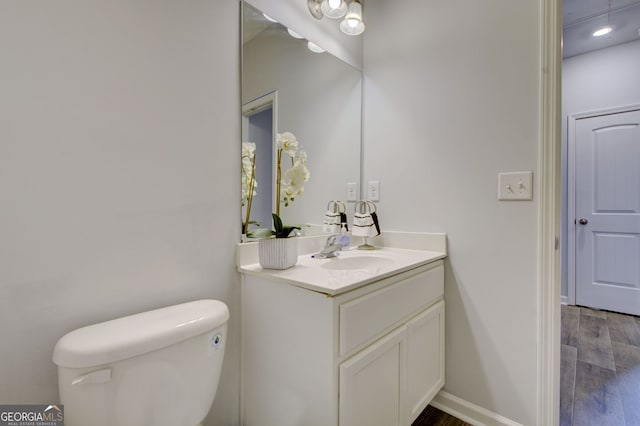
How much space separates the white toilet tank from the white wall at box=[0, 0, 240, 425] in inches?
5.2

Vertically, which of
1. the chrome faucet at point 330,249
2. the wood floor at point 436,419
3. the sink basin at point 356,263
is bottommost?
the wood floor at point 436,419

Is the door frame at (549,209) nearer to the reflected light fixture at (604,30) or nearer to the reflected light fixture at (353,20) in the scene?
the reflected light fixture at (353,20)

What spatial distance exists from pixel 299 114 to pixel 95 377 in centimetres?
127

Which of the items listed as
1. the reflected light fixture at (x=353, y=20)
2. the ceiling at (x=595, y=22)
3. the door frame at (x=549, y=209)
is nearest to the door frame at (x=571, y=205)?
the ceiling at (x=595, y=22)

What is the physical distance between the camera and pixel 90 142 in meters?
0.82

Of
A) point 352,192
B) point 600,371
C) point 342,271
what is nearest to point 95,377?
point 342,271

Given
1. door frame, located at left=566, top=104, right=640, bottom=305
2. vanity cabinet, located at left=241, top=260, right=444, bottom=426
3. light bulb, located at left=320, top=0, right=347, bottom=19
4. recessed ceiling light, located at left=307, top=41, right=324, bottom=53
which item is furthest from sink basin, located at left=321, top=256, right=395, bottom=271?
door frame, located at left=566, top=104, right=640, bottom=305

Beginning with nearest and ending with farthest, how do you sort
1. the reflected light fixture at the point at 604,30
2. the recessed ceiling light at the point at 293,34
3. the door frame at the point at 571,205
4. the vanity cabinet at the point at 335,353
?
the vanity cabinet at the point at 335,353
the recessed ceiling light at the point at 293,34
the reflected light fixture at the point at 604,30
the door frame at the point at 571,205

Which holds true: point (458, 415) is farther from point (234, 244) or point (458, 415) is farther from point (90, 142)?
point (90, 142)

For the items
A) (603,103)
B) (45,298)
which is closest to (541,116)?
(45,298)

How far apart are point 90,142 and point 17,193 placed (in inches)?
8.2

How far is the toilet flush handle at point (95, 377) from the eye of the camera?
66cm

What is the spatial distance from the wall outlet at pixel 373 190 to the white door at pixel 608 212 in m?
2.53

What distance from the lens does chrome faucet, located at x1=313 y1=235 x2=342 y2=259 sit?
1.39 m
